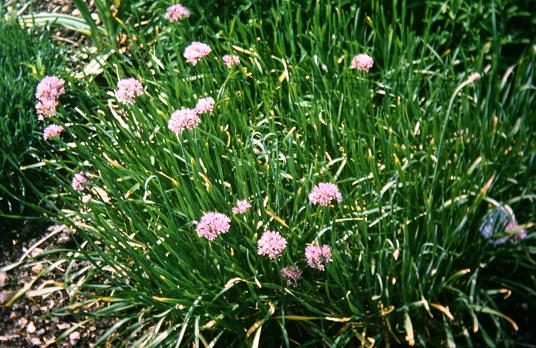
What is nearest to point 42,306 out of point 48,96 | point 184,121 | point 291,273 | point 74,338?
point 74,338

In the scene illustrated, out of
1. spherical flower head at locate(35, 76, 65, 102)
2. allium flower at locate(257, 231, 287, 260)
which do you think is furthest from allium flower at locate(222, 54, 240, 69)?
allium flower at locate(257, 231, 287, 260)

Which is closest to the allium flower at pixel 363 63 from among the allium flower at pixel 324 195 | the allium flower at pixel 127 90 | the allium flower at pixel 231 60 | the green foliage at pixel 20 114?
the allium flower at pixel 231 60

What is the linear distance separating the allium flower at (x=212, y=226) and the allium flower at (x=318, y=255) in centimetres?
29

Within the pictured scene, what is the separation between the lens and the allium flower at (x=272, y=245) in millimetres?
2191

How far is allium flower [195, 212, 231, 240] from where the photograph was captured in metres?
2.20

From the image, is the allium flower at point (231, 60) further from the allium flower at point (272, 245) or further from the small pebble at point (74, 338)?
the small pebble at point (74, 338)

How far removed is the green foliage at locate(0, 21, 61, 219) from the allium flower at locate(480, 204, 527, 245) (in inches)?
80.7

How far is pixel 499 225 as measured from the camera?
7.38ft

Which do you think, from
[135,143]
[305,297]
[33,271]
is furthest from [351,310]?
[33,271]

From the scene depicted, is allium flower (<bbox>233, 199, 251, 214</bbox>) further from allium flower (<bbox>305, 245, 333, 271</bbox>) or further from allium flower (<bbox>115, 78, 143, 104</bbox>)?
allium flower (<bbox>115, 78, 143, 104</bbox>)

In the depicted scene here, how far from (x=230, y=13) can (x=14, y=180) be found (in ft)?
4.71

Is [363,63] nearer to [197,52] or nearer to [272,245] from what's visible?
[197,52]

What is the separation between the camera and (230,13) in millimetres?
3580

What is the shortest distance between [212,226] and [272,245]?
0.21 m
